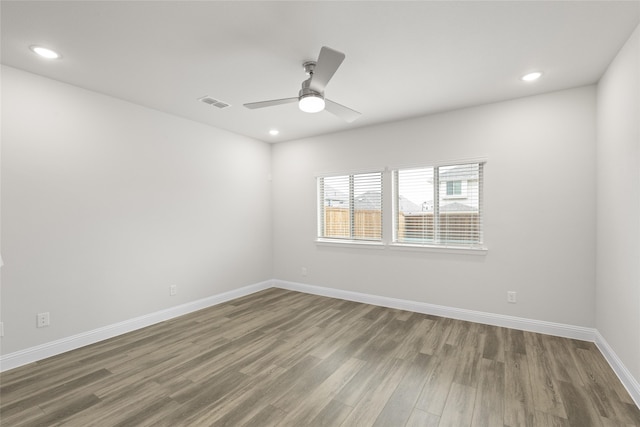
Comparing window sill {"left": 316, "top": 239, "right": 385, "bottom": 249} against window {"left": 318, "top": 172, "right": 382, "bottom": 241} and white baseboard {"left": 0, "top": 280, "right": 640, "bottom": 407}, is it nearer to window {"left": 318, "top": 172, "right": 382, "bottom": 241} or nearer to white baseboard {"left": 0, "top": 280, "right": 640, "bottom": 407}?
window {"left": 318, "top": 172, "right": 382, "bottom": 241}

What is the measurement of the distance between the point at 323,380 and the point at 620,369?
2.37 m

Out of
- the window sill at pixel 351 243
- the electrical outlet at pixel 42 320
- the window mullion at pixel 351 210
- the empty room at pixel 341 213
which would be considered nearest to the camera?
the empty room at pixel 341 213

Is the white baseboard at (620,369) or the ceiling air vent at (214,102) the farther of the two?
the ceiling air vent at (214,102)

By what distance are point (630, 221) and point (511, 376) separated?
1.50 meters

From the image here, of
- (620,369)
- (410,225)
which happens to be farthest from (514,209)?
(620,369)

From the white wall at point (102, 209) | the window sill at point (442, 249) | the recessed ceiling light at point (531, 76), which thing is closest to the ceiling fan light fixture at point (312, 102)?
the recessed ceiling light at point (531, 76)

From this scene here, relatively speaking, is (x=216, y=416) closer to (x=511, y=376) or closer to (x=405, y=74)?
(x=511, y=376)

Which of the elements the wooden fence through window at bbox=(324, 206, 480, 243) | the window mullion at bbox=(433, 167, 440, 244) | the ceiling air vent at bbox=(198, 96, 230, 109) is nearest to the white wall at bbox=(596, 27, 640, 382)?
the wooden fence through window at bbox=(324, 206, 480, 243)

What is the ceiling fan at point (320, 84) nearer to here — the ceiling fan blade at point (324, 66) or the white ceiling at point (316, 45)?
the ceiling fan blade at point (324, 66)

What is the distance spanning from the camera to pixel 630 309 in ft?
7.26

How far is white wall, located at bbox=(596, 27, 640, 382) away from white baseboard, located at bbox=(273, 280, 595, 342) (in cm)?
25

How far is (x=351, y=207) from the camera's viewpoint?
15.7 feet

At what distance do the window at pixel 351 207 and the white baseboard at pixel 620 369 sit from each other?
258 cm

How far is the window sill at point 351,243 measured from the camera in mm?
4381
